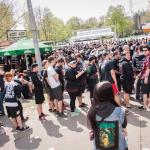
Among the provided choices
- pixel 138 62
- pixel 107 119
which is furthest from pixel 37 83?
pixel 107 119

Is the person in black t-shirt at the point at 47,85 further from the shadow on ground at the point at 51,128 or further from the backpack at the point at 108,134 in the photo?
the backpack at the point at 108,134

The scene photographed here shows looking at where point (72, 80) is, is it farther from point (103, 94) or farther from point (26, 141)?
point (103, 94)

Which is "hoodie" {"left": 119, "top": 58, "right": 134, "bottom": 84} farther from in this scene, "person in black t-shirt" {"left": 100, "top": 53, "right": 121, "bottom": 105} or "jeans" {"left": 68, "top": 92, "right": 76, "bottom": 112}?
"jeans" {"left": 68, "top": 92, "right": 76, "bottom": 112}

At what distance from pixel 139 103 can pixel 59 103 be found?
99.7 inches

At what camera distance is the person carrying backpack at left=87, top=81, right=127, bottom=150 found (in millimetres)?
3594

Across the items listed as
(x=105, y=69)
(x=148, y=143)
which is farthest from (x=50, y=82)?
(x=148, y=143)

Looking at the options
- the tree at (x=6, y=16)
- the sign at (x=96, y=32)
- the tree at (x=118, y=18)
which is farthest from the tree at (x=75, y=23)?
the tree at (x=6, y=16)

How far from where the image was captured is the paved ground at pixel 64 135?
6887 millimetres

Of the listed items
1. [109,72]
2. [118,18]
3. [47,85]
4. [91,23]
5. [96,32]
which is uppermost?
[91,23]

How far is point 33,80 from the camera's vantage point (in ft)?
29.8

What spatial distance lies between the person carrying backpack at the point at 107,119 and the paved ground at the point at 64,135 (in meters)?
2.80

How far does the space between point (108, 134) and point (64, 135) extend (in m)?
4.20

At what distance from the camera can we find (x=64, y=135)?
25.4ft

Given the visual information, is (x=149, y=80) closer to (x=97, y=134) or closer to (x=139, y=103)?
(x=139, y=103)
